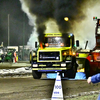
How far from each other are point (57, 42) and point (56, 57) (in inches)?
55.9

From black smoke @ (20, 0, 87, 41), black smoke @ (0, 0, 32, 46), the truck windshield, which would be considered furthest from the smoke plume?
black smoke @ (0, 0, 32, 46)

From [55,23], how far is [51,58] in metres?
10.5

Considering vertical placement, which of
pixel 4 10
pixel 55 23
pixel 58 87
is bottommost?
pixel 58 87

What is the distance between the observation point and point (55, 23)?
79.9ft

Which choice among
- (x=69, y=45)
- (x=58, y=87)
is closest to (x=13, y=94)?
(x=58, y=87)

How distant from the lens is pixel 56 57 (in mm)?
14156

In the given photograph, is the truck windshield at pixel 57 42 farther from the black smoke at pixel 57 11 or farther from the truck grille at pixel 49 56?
the black smoke at pixel 57 11

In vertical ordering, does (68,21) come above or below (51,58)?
above

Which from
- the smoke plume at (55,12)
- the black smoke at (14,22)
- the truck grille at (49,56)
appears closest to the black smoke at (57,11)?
the smoke plume at (55,12)

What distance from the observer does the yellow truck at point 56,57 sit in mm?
13820

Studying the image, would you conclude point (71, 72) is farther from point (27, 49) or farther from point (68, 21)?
point (27, 49)

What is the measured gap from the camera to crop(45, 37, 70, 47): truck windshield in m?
15.2

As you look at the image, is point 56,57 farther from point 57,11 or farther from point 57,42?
point 57,11

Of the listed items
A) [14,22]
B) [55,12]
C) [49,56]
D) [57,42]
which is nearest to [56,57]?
[49,56]
